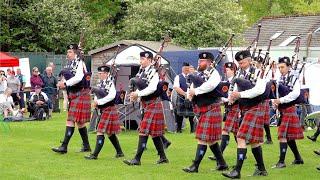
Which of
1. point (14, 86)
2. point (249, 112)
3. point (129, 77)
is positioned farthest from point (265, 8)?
point (249, 112)

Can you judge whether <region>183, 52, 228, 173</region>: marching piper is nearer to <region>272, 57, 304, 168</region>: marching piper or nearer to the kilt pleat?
<region>272, 57, 304, 168</region>: marching piper

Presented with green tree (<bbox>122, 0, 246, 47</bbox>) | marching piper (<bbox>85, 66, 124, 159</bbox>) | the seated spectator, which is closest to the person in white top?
marching piper (<bbox>85, 66, 124, 159</bbox>)

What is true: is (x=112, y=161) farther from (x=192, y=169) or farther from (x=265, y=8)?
(x=265, y=8)

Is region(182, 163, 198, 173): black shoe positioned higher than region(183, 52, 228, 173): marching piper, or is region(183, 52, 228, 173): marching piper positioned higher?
region(183, 52, 228, 173): marching piper

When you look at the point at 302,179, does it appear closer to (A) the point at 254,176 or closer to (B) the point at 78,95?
(A) the point at 254,176

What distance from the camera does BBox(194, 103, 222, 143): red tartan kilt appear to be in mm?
9297

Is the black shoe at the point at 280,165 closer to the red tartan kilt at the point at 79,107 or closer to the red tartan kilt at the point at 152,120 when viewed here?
the red tartan kilt at the point at 152,120

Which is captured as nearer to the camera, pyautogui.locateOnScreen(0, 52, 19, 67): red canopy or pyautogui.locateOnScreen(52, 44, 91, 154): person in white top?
pyautogui.locateOnScreen(52, 44, 91, 154): person in white top

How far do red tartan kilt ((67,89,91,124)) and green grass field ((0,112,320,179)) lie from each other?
0.62m

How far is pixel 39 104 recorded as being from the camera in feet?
60.4

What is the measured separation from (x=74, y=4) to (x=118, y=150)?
20.7m

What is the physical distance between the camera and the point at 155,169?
9.88m

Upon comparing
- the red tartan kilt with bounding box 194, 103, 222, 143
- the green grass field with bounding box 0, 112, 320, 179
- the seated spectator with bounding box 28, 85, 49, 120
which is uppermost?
the red tartan kilt with bounding box 194, 103, 222, 143

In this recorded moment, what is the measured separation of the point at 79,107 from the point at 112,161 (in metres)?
1.20
